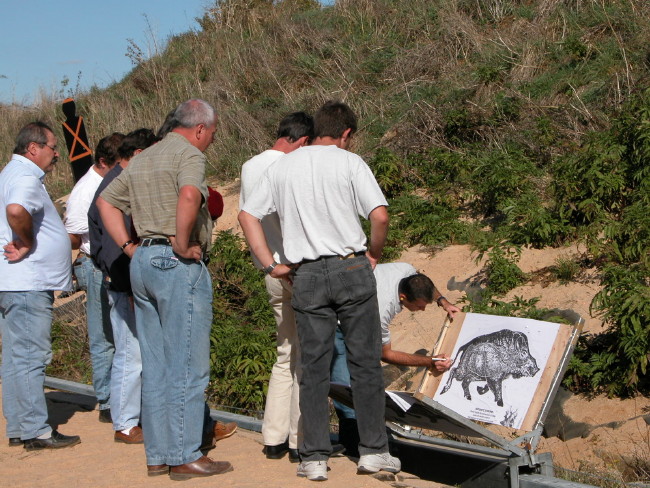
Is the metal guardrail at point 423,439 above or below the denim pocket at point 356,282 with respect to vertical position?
below

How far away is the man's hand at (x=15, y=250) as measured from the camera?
5.85 metres

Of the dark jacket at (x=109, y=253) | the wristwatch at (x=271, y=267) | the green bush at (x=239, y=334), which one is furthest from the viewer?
the green bush at (x=239, y=334)


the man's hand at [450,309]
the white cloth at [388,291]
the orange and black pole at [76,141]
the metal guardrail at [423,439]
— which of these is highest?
the orange and black pole at [76,141]

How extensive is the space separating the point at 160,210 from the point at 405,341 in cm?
392

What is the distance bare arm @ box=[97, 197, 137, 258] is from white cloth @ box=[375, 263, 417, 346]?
1.60 metres

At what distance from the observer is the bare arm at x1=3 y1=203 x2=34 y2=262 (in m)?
5.73

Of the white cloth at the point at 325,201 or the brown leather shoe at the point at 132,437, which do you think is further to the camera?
the brown leather shoe at the point at 132,437

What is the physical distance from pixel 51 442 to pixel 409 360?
2.62 meters

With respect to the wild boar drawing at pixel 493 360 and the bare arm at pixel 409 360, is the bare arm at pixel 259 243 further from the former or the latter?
the wild boar drawing at pixel 493 360

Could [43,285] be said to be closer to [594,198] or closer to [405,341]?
[405,341]

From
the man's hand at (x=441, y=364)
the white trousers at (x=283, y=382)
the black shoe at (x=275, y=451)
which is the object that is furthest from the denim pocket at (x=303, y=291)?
the man's hand at (x=441, y=364)

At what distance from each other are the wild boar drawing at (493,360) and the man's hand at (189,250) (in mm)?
1941

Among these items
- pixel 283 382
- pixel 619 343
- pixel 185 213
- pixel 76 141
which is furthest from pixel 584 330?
pixel 76 141

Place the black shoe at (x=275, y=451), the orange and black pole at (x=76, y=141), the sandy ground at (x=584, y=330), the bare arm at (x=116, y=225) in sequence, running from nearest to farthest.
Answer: the bare arm at (x=116, y=225) → the black shoe at (x=275, y=451) → the sandy ground at (x=584, y=330) → the orange and black pole at (x=76, y=141)
